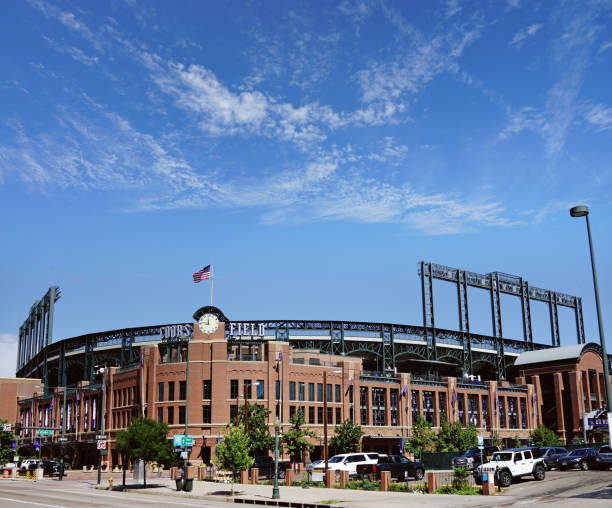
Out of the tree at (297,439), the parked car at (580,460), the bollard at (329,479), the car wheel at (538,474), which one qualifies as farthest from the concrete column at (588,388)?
the bollard at (329,479)

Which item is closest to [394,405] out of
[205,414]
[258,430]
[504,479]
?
[258,430]

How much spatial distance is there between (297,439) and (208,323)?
56.8 feet

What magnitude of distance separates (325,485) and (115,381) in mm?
49854

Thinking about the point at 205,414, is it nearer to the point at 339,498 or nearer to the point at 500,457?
the point at 500,457

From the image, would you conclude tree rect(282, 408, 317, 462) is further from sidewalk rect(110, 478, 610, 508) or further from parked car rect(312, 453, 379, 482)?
sidewalk rect(110, 478, 610, 508)

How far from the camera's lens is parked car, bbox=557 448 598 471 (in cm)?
5194

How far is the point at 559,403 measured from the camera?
112 m

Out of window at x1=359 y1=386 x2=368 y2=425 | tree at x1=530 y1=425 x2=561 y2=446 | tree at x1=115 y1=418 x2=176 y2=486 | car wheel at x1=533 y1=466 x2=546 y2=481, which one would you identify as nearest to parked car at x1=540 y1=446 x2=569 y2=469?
car wheel at x1=533 y1=466 x2=546 y2=481

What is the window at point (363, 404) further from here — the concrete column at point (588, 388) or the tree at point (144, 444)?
the concrete column at point (588, 388)

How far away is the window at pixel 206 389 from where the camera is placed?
76.8 meters

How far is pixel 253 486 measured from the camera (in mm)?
47438

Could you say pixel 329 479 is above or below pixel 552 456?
below

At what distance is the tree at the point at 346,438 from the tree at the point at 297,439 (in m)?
2.68

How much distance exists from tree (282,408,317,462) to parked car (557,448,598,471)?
1087 inches
